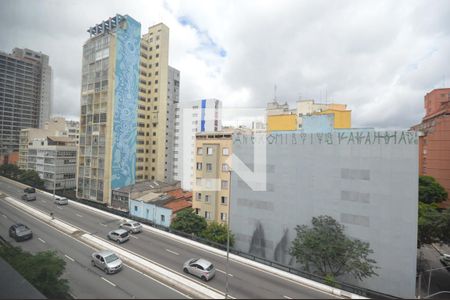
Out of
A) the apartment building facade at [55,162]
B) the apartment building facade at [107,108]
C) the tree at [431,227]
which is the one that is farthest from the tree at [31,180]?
the tree at [431,227]

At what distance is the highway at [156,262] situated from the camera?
15016mm

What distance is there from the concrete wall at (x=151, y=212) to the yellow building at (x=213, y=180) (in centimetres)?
502

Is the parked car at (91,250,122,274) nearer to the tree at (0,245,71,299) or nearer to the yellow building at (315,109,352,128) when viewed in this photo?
the tree at (0,245,71,299)

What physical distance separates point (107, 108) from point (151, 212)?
79.6 feet

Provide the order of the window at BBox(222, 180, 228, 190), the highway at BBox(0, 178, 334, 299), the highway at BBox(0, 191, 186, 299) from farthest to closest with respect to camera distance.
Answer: the window at BBox(222, 180, 228, 190) → the highway at BBox(0, 178, 334, 299) → the highway at BBox(0, 191, 186, 299)

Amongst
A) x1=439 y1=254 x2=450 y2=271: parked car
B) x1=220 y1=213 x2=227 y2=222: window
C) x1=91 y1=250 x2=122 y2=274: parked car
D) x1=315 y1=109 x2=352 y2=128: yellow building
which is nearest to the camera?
x1=91 y1=250 x2=122 y2=274: parked car

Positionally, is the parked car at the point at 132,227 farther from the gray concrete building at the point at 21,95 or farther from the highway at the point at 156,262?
the gray concrete building at the point at 21,95

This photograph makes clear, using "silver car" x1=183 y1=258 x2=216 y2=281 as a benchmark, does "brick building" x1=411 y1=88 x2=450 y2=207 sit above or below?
above

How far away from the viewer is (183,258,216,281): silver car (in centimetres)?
1659

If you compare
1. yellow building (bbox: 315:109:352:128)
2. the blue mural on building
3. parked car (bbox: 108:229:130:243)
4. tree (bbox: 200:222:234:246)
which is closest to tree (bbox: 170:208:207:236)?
tree (bbox: 200:222:234:246)

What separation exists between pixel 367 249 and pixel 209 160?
21.0m

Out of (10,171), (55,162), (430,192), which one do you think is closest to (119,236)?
(55,162)

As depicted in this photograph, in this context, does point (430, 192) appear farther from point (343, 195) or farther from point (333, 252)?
point (333, 252)

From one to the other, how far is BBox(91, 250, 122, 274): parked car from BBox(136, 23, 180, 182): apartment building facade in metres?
41.6
